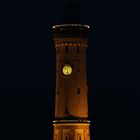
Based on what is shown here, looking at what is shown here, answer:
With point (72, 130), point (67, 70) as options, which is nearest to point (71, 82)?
point (67, 70)

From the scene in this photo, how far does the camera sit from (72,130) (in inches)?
2886

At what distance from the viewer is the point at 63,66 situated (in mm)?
74750

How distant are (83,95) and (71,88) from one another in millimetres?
1459

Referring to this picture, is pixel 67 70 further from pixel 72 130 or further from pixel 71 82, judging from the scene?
pixel 72 130

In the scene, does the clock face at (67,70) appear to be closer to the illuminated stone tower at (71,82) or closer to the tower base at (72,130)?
the illuminated stone tower at (71,82)

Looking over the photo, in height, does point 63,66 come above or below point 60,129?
above

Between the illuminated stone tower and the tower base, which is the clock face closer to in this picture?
the illuminated stone tower

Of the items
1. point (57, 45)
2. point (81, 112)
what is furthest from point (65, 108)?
A: point (57, 45)

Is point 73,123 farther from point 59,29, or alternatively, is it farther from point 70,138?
point 59,29

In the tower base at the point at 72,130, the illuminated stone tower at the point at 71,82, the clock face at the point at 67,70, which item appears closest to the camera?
the tower base at the point at 72,130

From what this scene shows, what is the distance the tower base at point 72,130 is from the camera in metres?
73.3

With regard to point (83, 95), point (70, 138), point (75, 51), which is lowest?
point (70, 138)

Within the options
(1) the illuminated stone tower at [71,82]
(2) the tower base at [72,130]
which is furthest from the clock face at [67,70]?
(2) the tower base at [72,130]

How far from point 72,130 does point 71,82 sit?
16.7ft
